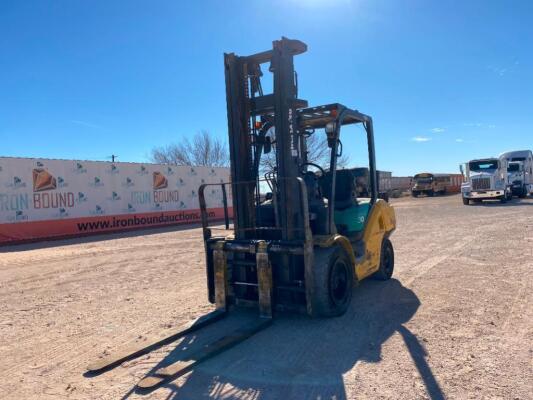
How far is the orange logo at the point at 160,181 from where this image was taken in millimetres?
24141

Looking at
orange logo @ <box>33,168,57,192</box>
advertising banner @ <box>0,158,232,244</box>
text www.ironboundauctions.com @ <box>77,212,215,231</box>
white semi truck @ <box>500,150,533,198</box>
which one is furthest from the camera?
white semi truck @ <box>500,150,533,198</box>

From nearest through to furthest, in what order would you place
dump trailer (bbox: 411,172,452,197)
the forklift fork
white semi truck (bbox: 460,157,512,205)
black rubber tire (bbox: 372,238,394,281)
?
the forklift fork, black rubber tire (bbox: 372,238,394,281), white semi truck (bbox: 460,157,512,205), dump trailer (bbox: 411,172,452,197)

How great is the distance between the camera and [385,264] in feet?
26.8

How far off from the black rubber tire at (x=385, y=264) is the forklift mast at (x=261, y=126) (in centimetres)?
270

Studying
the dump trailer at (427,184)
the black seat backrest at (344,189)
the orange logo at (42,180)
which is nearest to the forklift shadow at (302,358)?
the black seat backrest at (344,189)

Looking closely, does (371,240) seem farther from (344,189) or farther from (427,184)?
(427,184)

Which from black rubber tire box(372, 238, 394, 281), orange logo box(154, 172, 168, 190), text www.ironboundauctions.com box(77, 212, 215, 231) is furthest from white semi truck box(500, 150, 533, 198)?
black rubber tire box(372, 238, 394, 281)

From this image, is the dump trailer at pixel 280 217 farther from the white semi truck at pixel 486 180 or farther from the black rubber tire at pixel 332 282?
the white semi truck at pixel 486 180

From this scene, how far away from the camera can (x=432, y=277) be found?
8.26m

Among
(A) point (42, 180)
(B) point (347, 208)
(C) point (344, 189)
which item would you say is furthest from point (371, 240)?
(A) point (42, 180)

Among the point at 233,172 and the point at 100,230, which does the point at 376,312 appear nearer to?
the point at 233,172

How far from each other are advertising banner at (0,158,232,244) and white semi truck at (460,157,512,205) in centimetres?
1687

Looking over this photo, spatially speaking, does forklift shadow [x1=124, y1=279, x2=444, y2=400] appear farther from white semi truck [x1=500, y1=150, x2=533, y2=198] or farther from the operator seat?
white semi truck [x1=500, y1=150, x2=533, y2=198]

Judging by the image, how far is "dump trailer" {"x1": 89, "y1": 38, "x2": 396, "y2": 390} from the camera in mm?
5664
